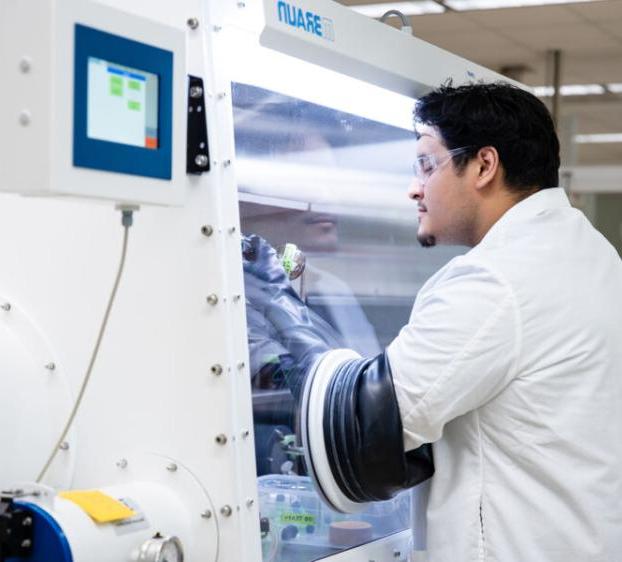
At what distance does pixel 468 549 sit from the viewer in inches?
68.4

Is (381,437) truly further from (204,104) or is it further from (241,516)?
(204,104)

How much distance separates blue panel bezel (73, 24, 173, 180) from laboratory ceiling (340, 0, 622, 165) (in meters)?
4.53

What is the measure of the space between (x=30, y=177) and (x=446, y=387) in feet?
2.37

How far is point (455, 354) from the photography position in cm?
167

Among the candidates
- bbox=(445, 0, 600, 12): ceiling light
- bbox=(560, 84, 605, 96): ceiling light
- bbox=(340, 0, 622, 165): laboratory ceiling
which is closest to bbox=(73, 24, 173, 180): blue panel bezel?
bbox=(340, 0, 622, 165): laboratory ceiling

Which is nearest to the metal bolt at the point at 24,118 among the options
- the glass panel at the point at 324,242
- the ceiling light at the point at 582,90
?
the glass panel at the point at 324,242

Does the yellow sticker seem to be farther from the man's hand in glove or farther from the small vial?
the small vial

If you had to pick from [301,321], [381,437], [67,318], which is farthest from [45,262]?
[381,437]

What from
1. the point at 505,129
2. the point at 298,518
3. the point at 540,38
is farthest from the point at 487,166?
the point at 540,38

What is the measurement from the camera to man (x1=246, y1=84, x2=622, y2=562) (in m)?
1.68

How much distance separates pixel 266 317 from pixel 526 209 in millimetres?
489

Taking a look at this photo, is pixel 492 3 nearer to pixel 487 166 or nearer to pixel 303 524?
pixel 487 166

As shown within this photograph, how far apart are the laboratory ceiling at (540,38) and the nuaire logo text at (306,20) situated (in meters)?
4.05

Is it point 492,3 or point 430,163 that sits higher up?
point 492,3
